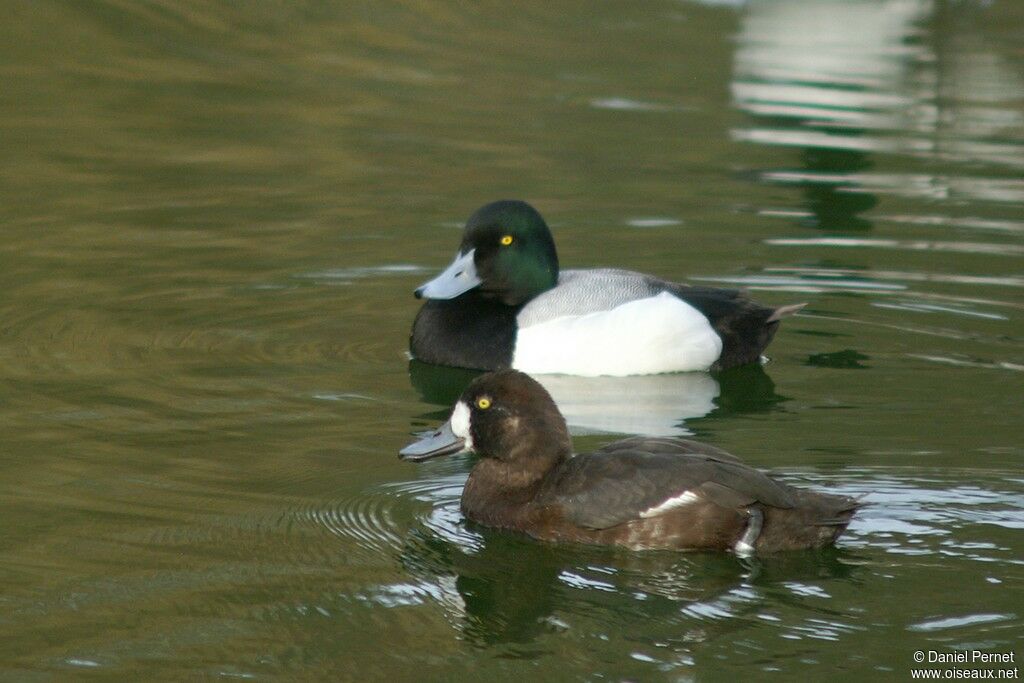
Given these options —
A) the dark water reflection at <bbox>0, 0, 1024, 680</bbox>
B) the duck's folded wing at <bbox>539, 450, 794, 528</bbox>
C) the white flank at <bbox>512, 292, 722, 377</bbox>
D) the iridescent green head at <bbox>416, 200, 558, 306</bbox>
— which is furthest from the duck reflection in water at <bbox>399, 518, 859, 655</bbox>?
the iridescent green head at <bbox>416, 200, 558, 306</bbox>

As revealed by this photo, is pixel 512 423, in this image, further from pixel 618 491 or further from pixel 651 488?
pixel 651 488

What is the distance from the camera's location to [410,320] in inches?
392

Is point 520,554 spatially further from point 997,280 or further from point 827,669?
point 997,280

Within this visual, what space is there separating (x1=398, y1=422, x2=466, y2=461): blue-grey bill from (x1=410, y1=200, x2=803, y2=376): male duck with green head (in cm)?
237

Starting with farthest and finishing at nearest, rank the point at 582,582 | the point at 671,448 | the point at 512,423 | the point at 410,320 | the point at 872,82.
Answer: the point at 872,82 → the point at 410,320 → the point at 512,423 → the point at 671,448 → the point at 582,582

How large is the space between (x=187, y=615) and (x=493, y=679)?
1090 millimetres

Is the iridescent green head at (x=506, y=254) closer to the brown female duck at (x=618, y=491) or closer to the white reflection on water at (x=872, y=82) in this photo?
the brown female duck at (x=618, y=491)

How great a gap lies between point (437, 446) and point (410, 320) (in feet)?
11.4

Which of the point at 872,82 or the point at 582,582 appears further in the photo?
the point at 872,82

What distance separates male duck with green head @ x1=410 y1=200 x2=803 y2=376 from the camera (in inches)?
352

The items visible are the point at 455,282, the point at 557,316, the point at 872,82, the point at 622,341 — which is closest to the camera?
the point at 622,341

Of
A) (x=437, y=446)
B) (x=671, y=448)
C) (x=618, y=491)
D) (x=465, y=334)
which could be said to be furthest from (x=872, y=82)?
(x=618, y=491)

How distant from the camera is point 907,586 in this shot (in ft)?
18.0

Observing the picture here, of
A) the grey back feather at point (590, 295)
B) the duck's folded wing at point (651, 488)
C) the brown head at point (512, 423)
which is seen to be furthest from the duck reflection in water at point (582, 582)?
the grey back feather at point (590, 295)
